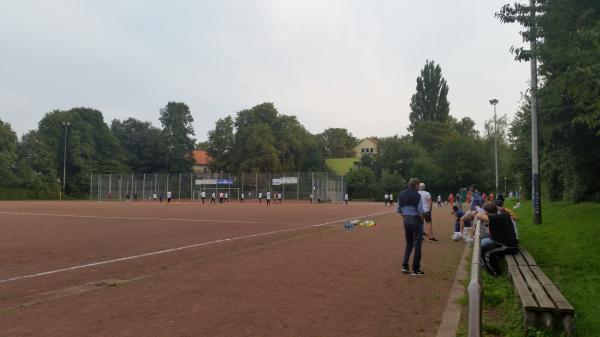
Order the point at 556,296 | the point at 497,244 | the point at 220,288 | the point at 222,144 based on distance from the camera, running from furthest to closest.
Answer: the point at 222,144 < the point at 497,244 < the point at 220,288 < the point at 556,296

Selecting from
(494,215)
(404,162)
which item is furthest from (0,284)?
(404,162)

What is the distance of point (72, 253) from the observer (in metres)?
12.4

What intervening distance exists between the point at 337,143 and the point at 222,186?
55.7 meters

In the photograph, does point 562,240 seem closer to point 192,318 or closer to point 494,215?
point 494,215

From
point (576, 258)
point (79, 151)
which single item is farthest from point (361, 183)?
point (576, 258)

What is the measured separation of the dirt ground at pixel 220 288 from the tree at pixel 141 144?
287 feet

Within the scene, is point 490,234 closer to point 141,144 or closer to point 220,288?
point 220,288

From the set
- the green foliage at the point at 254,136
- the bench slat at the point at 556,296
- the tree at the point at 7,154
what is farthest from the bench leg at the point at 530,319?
the tree at the point at 7,154

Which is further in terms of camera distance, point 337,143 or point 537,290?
point 337,143

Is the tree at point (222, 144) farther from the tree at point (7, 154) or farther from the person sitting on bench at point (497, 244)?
the person sitting on bench at point (497, 244)

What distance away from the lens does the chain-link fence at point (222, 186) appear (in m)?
67.1

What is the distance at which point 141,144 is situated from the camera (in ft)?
335

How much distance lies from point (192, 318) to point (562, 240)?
1150 centimetres

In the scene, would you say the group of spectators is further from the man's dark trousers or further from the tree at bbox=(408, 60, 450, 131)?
the tree at bbox=(408, 60, 450, 131)
